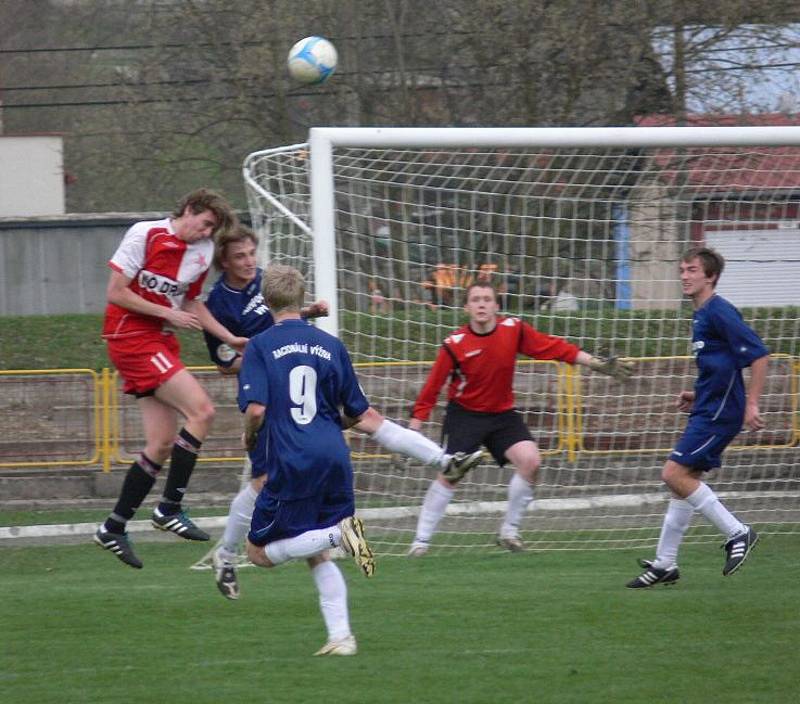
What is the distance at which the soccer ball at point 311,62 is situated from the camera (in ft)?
30.1

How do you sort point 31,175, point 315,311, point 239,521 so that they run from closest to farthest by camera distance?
point 315,311 < point 239,521 < point 31,175

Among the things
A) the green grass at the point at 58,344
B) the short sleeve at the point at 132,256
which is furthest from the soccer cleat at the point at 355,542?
→ the green grass at the point at 58,344

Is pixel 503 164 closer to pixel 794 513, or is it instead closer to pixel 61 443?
pixel 794 513

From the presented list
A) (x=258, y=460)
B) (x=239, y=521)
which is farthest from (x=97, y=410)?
(x=258, y=460)

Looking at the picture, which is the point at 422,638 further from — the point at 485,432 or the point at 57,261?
the point at 57,261

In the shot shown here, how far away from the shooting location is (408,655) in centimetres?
571

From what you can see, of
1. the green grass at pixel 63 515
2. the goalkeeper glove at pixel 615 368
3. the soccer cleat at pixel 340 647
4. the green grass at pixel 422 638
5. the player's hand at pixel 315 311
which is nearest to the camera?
the green grass at pixel 422 638

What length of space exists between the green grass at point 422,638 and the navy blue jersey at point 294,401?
2.59 feet

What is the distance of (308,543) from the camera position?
5.59m

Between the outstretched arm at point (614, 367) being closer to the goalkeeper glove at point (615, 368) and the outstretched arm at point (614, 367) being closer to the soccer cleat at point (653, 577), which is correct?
the goalkeeper glove at point (615, 368)

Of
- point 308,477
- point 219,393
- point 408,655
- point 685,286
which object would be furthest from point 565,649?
point 219,393

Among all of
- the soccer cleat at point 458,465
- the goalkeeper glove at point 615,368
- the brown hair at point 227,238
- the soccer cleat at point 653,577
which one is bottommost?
the soccer cleat at point 653,577

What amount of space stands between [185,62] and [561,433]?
9.60 meters

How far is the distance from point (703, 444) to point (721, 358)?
50cm
